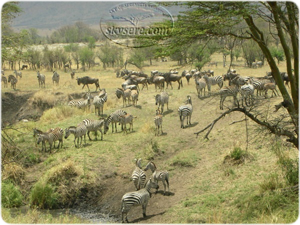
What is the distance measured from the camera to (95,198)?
44.3 ft

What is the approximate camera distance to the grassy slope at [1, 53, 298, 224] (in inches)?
428

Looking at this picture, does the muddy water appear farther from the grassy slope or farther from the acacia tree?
the acacia tree

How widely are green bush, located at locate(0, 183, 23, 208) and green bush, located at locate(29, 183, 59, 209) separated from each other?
441 mm

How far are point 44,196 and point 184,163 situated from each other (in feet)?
16.4

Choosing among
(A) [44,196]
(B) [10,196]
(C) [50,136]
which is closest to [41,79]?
(C) [50,136]

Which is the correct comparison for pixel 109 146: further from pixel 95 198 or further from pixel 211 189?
pixel 211 189

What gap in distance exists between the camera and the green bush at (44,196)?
13.1 metres

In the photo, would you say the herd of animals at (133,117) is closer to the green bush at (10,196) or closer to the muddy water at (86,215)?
the muddy water at (86,215)

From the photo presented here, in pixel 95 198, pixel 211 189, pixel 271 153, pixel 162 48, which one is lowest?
pixel 95 198

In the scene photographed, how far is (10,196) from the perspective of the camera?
13.2 m

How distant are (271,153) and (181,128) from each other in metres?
5.97

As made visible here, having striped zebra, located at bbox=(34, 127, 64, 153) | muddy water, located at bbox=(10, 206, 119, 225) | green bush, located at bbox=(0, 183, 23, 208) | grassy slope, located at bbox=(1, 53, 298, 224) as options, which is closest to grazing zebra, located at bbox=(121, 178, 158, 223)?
grassy slope, located at bbox=(1, 53, 298, 224)

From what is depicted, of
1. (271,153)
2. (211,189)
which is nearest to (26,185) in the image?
(211,189)

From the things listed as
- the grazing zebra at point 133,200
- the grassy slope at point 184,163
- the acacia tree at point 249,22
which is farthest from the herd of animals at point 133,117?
the acacia tree at point 249,22
